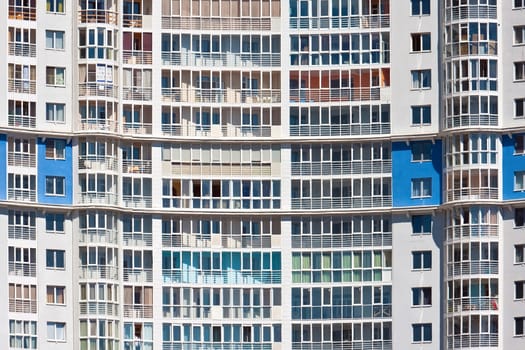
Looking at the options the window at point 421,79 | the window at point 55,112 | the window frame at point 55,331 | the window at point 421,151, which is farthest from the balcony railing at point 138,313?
the window at point 421,79

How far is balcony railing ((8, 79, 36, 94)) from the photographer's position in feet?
484

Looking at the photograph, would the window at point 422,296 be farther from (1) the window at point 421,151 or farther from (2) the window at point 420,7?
(2) the window at point 420,7

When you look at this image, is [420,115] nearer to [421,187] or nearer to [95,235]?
[421,187]

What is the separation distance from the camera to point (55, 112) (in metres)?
148

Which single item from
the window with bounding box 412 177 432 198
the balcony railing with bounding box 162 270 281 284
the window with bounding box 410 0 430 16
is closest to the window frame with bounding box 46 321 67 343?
the balcony railing with bounding box 162 270 281 284

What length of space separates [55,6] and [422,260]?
880 inches

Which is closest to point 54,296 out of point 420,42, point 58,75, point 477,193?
point 58,75

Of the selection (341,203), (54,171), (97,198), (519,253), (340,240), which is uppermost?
(54,171)

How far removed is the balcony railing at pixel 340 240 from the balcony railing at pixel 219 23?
1088 cm

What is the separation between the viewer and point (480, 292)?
146 meters

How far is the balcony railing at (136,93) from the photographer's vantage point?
14938 cm

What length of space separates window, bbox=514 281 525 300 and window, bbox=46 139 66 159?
23375 mm

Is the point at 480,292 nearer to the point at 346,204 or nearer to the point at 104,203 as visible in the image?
the point at 346,204

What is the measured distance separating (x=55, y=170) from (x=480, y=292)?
22.0m
